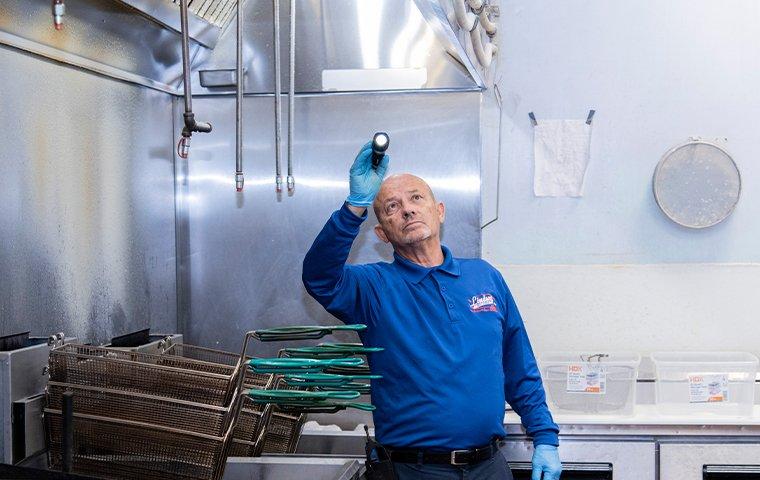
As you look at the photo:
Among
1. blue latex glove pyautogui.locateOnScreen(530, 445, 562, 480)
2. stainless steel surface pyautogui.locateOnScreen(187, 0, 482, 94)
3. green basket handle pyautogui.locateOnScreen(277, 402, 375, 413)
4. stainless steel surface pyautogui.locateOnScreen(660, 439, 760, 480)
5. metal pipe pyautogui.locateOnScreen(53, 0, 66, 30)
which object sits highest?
stainless steel surface pyautogui.locateOnScreen(187, 0, 482, 94)

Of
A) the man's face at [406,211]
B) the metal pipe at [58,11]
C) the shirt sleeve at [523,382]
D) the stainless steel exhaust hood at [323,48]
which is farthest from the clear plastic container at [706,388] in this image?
the metal pipe at [58,11]

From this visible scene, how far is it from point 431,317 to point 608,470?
2.80ft

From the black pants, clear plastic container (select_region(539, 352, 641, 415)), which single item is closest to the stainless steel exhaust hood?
clear plastic container (select_region(539, 352, 641, 415))

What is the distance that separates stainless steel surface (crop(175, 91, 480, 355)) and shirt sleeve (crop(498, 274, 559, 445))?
0.67m

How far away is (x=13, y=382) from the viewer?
207 cm

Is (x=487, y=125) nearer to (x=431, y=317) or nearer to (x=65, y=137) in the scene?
(x=431, y=317)

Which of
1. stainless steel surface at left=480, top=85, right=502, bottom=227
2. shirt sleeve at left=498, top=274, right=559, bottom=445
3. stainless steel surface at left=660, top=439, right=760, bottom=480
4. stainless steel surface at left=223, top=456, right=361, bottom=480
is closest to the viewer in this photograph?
stainless steel surface at left=223, top=456, right=361, bottom=480

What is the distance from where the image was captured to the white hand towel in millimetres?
3600

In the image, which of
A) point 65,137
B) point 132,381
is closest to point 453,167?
point 65,137

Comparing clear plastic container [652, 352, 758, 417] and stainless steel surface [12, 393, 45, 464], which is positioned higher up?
stainless steel surface [12, 393, 45, 464]

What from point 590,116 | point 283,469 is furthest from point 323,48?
point 283,469

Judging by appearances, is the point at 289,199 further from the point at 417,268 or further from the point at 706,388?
the point at 706,388

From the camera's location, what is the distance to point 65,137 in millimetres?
2609

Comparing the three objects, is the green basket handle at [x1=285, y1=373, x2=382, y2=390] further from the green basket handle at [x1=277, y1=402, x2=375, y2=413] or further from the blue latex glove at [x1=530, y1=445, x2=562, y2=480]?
the blue latex glove at [x1=530, y1=445, x2=562, y2=480]
